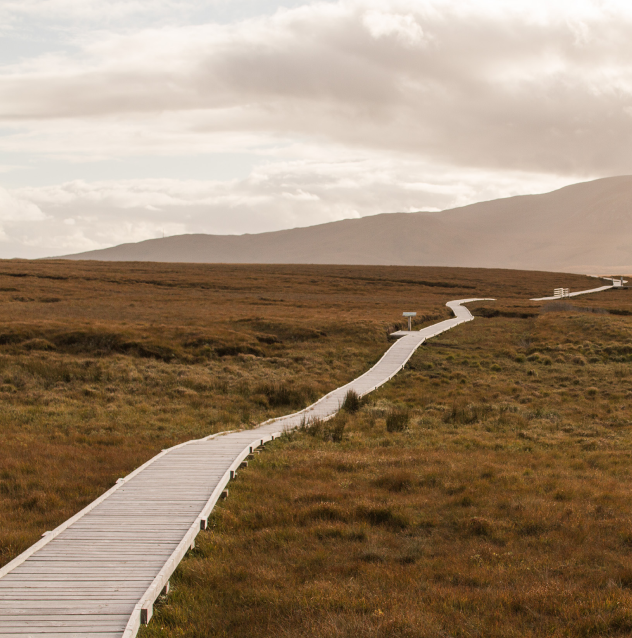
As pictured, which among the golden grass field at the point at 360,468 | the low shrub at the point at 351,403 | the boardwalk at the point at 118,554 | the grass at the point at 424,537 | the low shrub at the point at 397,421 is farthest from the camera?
the low shrub at the point at 351,403

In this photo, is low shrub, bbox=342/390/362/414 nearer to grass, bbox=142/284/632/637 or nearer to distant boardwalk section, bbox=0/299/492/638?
grass, bbox=142/284/632/637

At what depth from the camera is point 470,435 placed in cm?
1898

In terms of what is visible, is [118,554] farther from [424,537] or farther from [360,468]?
[360,468]

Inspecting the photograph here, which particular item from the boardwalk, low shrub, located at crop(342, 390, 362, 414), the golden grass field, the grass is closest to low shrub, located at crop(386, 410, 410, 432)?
the grass

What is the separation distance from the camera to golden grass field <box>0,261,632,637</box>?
25.5ft

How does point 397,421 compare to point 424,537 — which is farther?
point 397,421

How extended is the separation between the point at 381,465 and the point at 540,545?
5.40 metres

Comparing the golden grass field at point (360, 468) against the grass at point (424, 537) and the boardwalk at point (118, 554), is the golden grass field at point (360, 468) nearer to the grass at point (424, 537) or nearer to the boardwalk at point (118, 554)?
the grass at point (424, 537)

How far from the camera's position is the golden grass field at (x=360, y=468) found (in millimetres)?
7766

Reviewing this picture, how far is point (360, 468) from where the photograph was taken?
14.6 m

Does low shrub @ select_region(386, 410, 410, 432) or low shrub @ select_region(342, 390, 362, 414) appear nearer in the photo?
low shrub @ select_region(386, 410, 410, 432)

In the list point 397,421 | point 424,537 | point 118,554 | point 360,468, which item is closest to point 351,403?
point 397,421

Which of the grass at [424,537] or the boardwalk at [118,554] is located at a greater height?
the boardwalk at [118,554]

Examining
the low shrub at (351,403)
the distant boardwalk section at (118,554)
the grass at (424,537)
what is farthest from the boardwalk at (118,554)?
the low shrub at (351,403)
